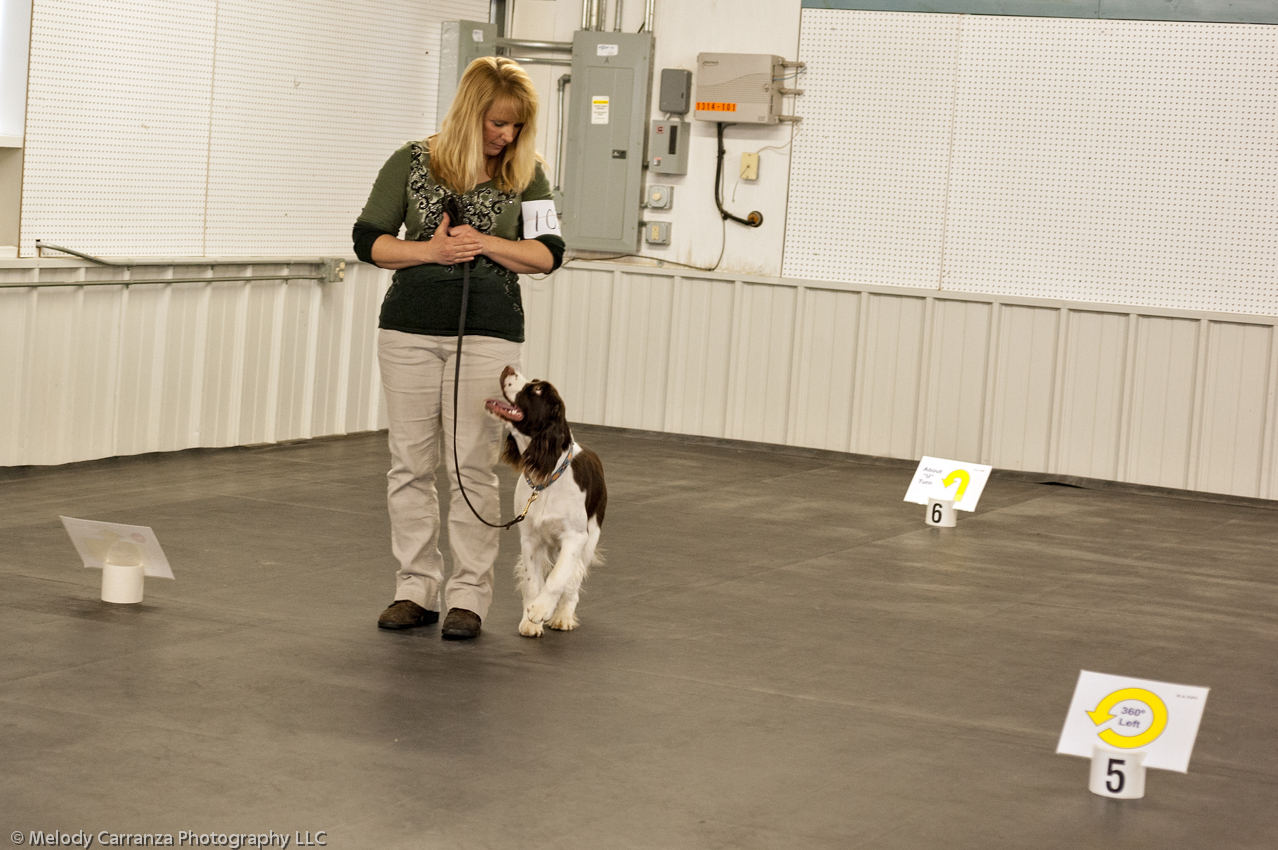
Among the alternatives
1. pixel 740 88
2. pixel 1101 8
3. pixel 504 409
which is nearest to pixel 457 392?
pixel 504 409

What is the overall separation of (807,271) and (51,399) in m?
5.05

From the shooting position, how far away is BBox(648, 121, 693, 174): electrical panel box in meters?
10.8

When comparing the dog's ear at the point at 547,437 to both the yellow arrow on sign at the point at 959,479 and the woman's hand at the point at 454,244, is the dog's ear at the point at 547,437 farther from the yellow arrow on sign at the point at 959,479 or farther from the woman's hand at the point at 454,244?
the yellow arrow on sign at the point at 959,479

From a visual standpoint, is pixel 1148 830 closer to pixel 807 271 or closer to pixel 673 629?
pixel 673 629

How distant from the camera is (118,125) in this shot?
8.12m

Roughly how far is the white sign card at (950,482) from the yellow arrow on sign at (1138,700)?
156 inches

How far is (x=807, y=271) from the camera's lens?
35.1 feet

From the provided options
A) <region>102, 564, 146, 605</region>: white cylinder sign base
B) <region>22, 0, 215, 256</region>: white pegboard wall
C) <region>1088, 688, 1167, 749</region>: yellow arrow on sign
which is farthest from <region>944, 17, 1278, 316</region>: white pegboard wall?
<region>102, 564, 146, 605</region>: white cylinder sign base

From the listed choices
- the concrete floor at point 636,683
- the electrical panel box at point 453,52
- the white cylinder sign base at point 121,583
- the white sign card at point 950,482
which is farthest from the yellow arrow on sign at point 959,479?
the electrical panel box at point 453,52

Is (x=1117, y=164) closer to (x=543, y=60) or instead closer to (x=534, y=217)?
(x=543, y=60)

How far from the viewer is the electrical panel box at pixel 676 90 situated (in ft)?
35.3

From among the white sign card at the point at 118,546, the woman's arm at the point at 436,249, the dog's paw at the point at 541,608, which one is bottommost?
the dog's paw at the point at 541,608

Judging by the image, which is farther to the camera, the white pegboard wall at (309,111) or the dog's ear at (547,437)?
the white pegboard wall at (309,111)

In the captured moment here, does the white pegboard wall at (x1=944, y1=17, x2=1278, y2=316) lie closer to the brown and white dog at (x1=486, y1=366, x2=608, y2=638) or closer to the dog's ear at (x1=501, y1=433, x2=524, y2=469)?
the brown and white dog at (x1=486, y1=366, x2=608, y2=638)
